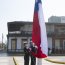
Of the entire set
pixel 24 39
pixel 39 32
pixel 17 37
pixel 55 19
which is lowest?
pixel 39 32

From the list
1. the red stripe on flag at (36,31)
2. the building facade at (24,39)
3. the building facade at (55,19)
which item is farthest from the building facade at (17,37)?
the red stripe on flag at (36,31)

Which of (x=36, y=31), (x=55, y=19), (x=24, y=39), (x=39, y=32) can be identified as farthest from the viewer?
(x=55, y=19)

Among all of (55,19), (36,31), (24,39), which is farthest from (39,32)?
(55,19)

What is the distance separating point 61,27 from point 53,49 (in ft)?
21.0

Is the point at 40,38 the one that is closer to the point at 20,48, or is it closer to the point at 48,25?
the point at 20,48

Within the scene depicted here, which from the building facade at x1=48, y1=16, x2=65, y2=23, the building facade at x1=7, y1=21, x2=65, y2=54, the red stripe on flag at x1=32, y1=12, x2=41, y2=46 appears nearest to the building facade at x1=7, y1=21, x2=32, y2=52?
the building facade at x1=7, y1=21, x2=65, y2=54

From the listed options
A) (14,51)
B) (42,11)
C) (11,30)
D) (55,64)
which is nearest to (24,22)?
(11,30)

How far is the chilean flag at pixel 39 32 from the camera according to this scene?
686 cm

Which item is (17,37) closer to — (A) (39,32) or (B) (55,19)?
(B) (55,19)

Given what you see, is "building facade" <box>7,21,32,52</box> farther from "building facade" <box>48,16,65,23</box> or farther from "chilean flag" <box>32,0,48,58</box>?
"chilean flag" <box>32,0,48,58</box>

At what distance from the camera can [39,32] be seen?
6891mm

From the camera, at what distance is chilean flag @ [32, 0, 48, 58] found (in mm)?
6859

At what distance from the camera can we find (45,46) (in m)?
6.86

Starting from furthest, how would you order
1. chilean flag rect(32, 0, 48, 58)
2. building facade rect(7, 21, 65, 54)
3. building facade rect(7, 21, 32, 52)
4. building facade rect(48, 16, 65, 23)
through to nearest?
building facade rect(48, 16, 65, 23)
building facade rect(7, 21, 32, 52)
building facade rect(7, 21, 65, 54)
chilean flag rect(32, 0, 48, 58)
